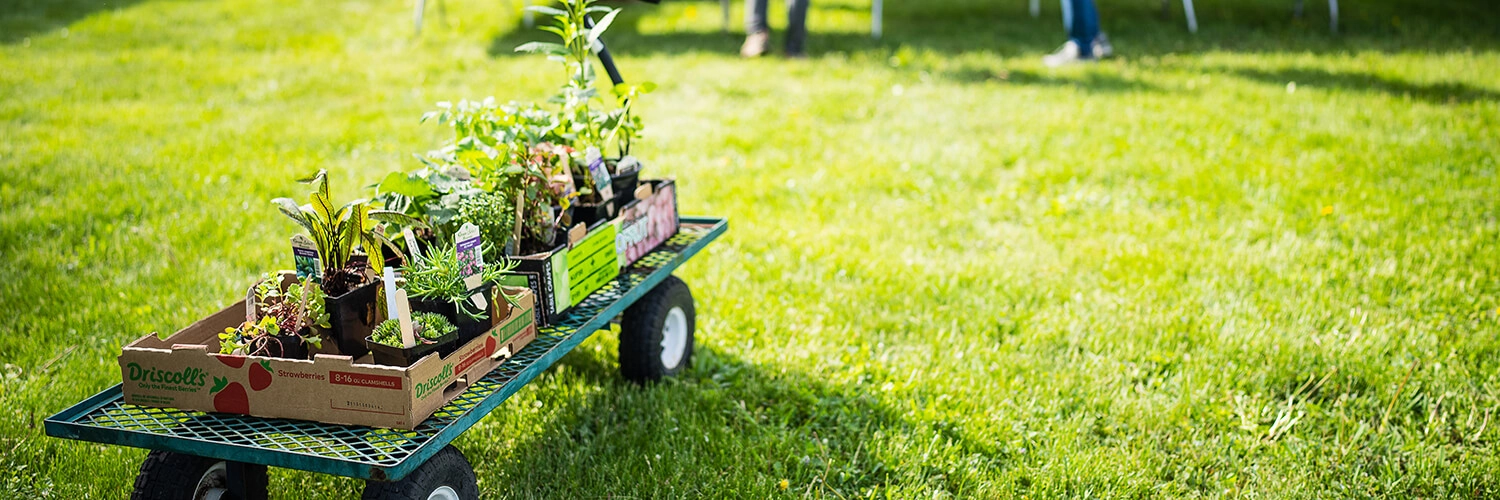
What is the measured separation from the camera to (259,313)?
2195mm

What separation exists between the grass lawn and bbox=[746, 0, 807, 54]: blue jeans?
0.29m

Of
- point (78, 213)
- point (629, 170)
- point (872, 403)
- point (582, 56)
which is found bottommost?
point (872, 403)

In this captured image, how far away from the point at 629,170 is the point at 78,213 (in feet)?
8.83

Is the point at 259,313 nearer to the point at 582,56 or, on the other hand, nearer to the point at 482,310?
the point at 482,310

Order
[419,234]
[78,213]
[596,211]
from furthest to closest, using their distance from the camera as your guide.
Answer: [78,213] < [596,211] < [419,234]

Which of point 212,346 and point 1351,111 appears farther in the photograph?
point 1351,111

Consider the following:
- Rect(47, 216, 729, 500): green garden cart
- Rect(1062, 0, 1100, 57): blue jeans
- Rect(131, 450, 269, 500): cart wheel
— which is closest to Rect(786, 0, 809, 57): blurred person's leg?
Rect(1062, 0, 1100, 57): blue jeans

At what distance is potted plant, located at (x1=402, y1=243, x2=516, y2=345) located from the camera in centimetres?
210

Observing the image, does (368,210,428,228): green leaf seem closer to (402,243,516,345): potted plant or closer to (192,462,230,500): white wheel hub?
(402,243,516,345): potted plant

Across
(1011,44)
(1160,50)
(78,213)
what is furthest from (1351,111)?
(78,213)

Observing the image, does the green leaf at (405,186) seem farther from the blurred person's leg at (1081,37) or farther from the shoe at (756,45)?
the blurred person's leg at (1081,37)

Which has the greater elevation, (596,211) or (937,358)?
(596,211)

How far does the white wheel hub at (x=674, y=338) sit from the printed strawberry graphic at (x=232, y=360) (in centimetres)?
131

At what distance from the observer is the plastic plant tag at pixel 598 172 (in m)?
2.75
